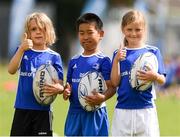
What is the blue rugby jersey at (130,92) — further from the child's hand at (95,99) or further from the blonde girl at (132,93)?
the child's hand at (95,99)

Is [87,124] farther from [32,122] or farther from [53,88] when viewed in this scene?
[32,122]

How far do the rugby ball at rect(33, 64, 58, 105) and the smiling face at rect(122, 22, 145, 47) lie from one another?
0.99 meters

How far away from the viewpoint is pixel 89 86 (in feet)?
27.5

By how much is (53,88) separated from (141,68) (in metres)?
1.04

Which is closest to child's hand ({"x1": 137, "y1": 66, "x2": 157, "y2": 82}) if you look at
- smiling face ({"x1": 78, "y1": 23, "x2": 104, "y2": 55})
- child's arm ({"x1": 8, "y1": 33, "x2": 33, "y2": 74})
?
smiling face ({"x1": 78, "y1": 23, "x2": 104, "y2": 55})

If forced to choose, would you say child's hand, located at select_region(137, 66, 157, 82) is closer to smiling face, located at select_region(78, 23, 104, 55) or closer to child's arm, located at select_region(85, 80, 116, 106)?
child's arm, located at select_region(85, 80, 116, 106)

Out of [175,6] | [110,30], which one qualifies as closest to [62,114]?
[110,30]

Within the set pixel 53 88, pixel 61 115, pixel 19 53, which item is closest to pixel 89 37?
pixel 53 88

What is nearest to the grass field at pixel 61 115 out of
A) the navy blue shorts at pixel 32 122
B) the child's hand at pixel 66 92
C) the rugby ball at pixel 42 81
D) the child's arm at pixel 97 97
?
the navy blue shorts at pixel 32 122

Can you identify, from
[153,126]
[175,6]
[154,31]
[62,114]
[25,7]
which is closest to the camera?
[153,126]

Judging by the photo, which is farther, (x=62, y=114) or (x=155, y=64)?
(x=62, y=114)

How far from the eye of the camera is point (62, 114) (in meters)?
16.9

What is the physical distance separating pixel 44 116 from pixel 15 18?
113 ft

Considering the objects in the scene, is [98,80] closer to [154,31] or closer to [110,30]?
[110,30]
